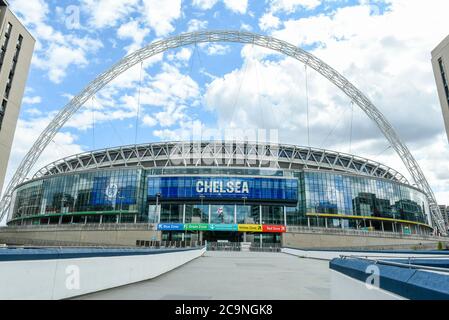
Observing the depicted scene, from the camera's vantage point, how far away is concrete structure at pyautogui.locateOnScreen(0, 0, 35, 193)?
51.8 metres

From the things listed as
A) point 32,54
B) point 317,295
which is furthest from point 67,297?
point 32,54

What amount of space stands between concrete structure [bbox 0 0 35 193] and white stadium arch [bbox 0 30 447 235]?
3212 cm

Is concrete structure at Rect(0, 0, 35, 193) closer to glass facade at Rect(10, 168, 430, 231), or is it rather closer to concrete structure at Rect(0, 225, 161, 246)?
concrete structure at Rect(0, 225, 161, 246)

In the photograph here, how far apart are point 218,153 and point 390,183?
167 feet

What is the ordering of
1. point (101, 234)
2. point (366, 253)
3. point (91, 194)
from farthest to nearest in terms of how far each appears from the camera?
point (91, 194), point (101, 234), point (366, 253)

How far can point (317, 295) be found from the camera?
7.55 m

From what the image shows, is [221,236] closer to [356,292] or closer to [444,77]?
[444,77]

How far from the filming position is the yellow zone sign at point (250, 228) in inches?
2722

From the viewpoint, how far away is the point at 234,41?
273 feet

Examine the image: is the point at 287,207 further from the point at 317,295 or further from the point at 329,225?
the point at 317,295

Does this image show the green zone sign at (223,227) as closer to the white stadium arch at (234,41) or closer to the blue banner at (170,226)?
the blue banner at (170,226)

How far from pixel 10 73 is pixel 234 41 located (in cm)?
5438

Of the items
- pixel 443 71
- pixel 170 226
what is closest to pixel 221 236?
pixel 170 226

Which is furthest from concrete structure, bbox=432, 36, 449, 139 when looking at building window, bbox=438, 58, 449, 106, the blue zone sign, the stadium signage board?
the stadium signage board
